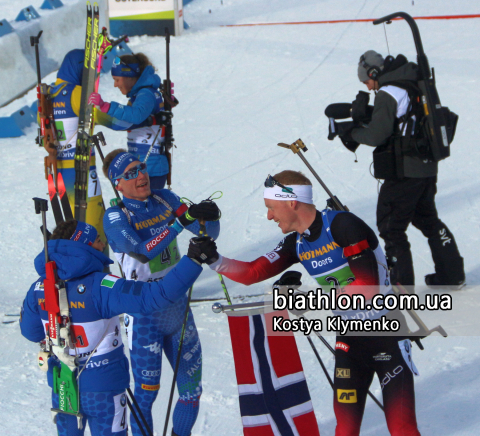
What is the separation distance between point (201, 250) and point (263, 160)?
655 centimetres

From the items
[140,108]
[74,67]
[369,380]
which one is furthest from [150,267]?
[74,67]

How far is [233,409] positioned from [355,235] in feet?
6.03

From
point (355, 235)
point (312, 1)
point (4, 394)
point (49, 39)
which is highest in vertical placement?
point (312, 1)

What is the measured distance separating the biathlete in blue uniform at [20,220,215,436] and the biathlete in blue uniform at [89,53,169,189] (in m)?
2.68

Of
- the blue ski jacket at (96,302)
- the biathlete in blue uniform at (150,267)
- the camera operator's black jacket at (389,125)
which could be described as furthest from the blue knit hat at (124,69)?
the blue ski jacket at (96,302)

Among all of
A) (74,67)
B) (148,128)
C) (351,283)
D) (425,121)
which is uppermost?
(74,67)

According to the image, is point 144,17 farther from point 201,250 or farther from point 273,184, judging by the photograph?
point 201,250

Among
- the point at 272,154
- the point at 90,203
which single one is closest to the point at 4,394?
the point at 90,203

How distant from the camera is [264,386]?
11.1ft

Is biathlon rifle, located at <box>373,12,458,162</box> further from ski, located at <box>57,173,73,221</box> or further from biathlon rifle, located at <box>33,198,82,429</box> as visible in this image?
ski, located at <box>57,173,73,221</box>

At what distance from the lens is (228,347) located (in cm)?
518

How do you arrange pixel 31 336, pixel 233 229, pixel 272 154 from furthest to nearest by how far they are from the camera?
pixel 272 154, pixel 233 229, pixel 31 336

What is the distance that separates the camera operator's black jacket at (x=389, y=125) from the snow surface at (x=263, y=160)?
56.8 inches

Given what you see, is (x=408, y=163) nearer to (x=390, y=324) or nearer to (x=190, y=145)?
(x=390, y=324)
